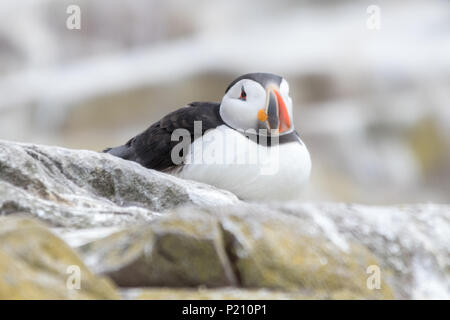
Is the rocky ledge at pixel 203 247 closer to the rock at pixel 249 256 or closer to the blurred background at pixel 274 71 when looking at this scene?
the rock at pixel 249 256

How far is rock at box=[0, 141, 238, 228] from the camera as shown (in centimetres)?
274

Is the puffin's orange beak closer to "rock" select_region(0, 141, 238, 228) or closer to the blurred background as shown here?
"rock" select_region(0, 141, 238, 228)

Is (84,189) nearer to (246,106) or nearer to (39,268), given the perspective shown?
(246,106)

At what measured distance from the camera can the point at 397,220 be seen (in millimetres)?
2828

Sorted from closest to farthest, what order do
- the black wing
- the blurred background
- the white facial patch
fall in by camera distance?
the white facial patch < the black wing < the blurred background

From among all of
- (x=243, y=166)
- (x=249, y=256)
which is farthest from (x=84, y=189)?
(x=249, y=256)

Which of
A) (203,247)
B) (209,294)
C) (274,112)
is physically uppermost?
(274,112)

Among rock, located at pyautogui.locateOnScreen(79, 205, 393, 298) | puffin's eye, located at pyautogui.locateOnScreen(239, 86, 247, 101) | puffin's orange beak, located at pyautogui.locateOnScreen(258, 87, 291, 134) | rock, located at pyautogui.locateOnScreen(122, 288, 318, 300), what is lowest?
rock, located at pyautogui.locateOnScreen(122, 288, 318, 300)

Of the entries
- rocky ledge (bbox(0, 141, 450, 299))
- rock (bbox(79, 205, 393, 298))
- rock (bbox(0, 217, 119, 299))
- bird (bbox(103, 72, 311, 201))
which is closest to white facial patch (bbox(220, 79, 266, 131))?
bird (bbox(103, 72, 311, 201))

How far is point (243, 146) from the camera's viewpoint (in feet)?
12.7

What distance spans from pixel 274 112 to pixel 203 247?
6.16 feet

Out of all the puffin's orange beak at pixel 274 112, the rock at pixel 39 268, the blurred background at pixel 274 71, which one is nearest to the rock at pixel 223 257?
the rock at pixel 39 268

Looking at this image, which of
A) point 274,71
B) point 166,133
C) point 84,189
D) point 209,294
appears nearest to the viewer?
point 209,294

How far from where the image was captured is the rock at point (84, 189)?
274 cm
